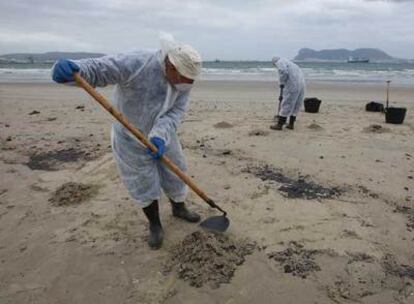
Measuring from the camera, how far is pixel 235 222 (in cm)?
394

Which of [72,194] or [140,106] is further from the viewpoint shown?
[72,194]

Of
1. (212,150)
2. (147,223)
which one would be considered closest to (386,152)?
(212,150)

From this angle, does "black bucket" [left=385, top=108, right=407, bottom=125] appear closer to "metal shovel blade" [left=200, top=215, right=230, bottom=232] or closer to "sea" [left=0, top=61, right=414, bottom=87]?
"metal shovel blade" [left=200, top=215, right=230, bottom=232]

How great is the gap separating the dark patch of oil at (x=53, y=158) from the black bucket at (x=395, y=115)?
5.83 m

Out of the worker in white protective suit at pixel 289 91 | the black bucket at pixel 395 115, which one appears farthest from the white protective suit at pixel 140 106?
the black bucket at pixel 395 115

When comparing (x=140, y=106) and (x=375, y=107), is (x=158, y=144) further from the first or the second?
(x=375, y=107)

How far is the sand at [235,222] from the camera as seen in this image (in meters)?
2.99

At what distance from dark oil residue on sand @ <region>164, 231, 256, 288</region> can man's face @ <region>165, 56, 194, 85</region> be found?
1.21m

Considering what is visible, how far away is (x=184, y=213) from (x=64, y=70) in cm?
170

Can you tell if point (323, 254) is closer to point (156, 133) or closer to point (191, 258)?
point (191, 258)

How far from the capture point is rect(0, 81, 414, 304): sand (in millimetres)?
2994

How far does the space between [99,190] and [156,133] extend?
1751 mm

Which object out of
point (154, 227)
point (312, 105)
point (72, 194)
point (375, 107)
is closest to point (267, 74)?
point (375, 107)

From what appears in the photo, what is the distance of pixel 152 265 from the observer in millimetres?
3264
